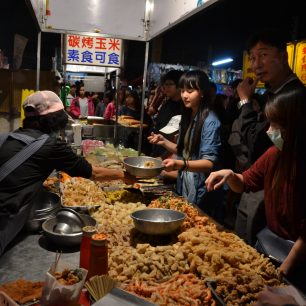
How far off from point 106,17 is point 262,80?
9.49ft

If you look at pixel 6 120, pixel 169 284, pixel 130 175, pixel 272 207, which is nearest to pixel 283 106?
pixel 272 207

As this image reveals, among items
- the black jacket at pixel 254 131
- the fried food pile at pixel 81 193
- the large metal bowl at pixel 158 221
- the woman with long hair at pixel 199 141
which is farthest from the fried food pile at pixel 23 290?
the black jacket at pixel 254 131

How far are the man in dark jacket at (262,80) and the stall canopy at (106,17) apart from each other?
1800 millimetres

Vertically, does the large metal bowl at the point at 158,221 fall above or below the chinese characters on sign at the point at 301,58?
below

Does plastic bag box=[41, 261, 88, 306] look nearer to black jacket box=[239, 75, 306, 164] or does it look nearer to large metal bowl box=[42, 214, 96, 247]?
large metal bowl box=[42, 214, 96, 247]

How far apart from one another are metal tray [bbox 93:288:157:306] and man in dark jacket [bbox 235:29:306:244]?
172cm

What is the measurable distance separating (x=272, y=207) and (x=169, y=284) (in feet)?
3.47

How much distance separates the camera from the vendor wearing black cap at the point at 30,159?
108 inches

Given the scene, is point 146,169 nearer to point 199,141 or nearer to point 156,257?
point 199,141

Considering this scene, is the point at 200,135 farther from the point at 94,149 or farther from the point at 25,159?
the point at 94,149

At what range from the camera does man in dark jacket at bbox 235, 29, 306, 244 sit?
3135 millimetres

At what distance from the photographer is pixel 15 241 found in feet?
8.76

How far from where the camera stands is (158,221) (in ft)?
8.33

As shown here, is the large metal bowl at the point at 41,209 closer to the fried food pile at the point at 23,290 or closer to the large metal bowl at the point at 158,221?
the large metal bowl at the point at 158,221
